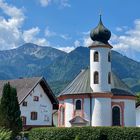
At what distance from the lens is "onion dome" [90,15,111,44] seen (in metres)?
67.8

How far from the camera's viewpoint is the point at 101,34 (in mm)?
67812

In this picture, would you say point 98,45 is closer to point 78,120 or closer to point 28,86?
point 78,120

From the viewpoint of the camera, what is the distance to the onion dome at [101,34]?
6781 centimetres

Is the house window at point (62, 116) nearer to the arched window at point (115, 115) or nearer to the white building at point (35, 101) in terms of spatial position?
the arched window at point (115, 115)

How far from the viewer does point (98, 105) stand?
6519 centimetres

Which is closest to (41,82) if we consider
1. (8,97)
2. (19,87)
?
(19,87)

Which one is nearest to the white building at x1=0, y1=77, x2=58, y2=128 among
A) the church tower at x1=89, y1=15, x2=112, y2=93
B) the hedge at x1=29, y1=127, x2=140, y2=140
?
the church tower at x1=89, y1=15, x2=112, y2=93

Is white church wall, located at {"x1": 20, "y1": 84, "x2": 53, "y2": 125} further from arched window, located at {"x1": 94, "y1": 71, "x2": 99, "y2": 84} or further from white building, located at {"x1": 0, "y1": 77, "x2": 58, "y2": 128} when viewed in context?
arched window, located at {"x1": 94, "y1": 71, "x2": 99, "y2": 84}

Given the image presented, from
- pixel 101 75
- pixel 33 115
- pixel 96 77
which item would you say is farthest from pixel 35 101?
pixel 101 75

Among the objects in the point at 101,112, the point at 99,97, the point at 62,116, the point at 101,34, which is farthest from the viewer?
the point at 62,116

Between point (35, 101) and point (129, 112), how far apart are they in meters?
20.1

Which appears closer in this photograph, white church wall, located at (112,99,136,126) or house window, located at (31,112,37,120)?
white church wall, located at (112,99,136,126)

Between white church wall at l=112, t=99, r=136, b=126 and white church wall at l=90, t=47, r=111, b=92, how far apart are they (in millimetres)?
Answer: 2743

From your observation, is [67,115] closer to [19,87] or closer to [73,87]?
[73,87]
